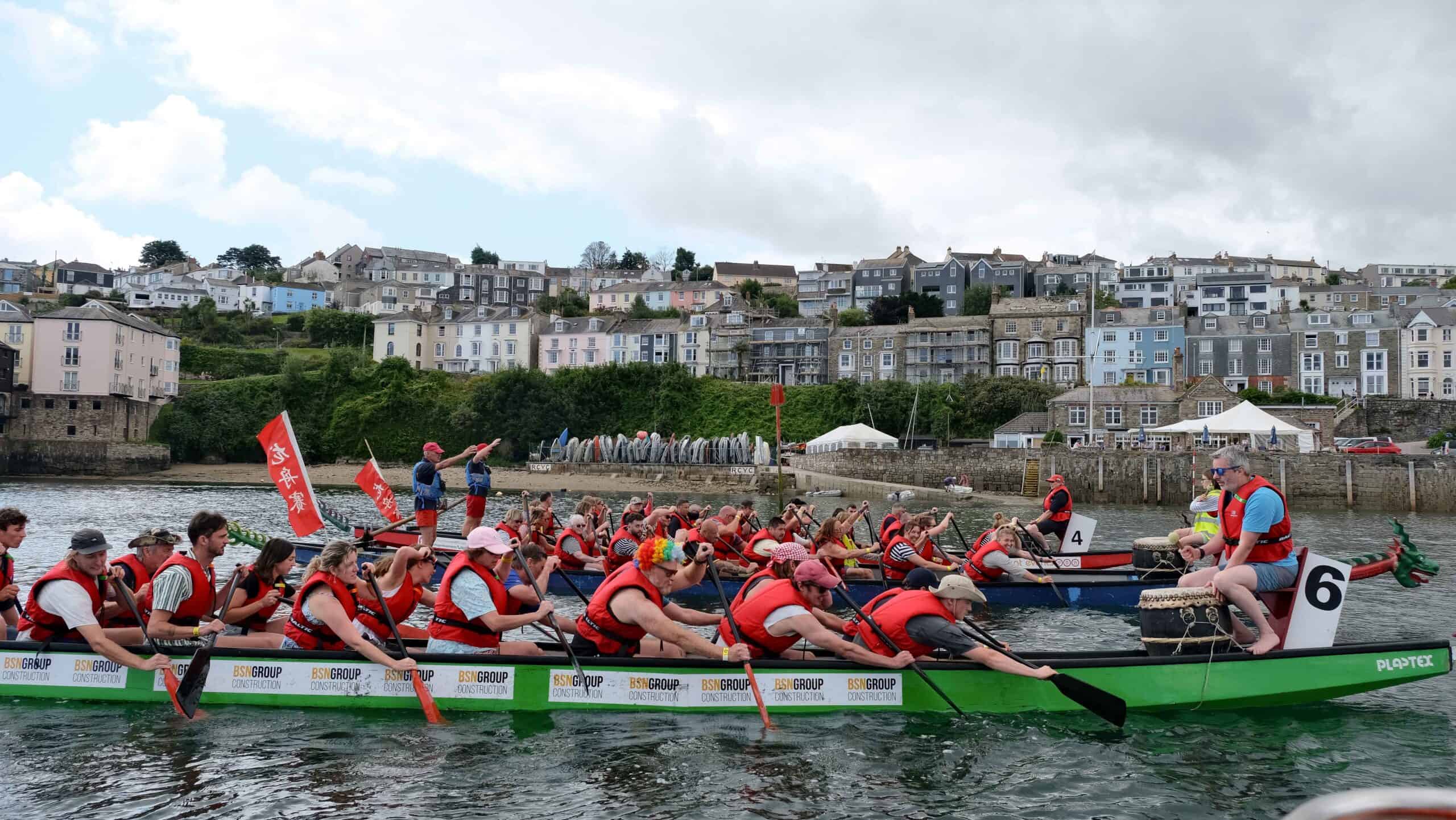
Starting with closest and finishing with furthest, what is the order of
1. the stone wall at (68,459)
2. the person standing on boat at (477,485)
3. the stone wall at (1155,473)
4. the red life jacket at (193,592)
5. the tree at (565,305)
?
the red life jacket at (193,592) < the person standing on boat at (477,485) < the stone wall at (1155,473) < the stone wall at (68,459) < the tree at (565,305)

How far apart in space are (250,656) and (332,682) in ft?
2.95

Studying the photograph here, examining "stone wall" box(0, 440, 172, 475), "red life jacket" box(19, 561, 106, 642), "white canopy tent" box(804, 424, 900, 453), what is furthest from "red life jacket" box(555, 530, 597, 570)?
"stone wall" box(0, 440, 172, 475)

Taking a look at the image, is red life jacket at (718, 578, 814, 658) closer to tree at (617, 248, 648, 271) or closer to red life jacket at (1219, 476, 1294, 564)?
red life jacket at (1219, 476, 1294, 564)

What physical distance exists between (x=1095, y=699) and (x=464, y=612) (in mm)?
6297

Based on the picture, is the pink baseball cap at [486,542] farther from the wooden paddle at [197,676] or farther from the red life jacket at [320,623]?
the wooden paddle at [197,676]

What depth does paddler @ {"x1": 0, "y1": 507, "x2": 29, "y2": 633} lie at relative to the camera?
10258 mm

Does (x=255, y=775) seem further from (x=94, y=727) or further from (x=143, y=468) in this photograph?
(x=143, y=468)

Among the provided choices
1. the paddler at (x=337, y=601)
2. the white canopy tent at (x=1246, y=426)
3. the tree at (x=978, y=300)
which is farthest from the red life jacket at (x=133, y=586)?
the tree at (x=978, y=300)

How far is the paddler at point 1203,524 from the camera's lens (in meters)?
15.6

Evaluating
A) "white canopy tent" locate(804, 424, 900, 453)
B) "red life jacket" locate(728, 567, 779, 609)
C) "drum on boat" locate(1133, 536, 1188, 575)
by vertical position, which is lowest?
"drum on boat" locate(1133, 536, 1188, 575)

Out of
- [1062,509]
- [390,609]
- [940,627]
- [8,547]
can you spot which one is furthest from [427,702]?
[1062,509]

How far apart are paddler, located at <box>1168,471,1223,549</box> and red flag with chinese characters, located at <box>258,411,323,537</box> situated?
14.8m

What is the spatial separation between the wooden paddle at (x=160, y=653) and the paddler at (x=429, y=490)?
30.2 feet

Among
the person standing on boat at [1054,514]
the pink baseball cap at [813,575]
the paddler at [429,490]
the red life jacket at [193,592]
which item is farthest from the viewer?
the paddler at [429,490]
